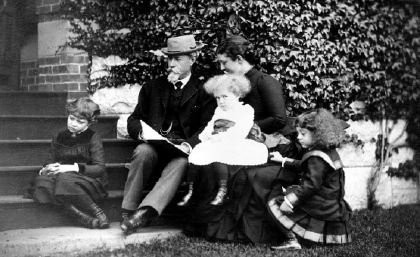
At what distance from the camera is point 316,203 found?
420 cm

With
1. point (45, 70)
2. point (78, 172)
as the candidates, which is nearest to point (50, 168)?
point (78, 172)

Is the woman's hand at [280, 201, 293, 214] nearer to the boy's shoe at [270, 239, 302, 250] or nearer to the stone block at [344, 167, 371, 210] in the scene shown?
the boy's shoe at [270, 239, 302, 250]

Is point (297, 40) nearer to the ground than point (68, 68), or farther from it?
farther from it

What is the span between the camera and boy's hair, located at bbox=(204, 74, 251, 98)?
4.57m

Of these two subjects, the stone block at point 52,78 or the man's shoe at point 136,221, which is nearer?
the man's shoe at point 136,221

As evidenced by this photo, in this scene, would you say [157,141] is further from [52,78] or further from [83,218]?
[52,78]

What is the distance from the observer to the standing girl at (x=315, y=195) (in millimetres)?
4151

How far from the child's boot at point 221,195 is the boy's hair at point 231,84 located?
82 cm

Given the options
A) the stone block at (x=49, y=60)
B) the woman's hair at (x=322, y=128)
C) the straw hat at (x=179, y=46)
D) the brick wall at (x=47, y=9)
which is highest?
the brick wall at (x=47, y=9)

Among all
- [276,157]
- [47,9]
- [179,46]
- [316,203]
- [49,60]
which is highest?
[47,9]

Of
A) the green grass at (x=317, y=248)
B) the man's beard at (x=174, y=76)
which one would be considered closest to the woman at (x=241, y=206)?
the green grass at (x=317, y=248)

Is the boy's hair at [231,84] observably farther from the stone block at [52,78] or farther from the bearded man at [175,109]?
the stone block at [52,78]

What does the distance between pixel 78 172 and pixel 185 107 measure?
111cm

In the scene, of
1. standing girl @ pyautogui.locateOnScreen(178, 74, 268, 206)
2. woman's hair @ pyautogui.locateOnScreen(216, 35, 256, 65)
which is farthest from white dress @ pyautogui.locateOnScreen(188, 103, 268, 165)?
woman's hair @ pyautogui.locateOnScreen(216, 35, 256, 65)
